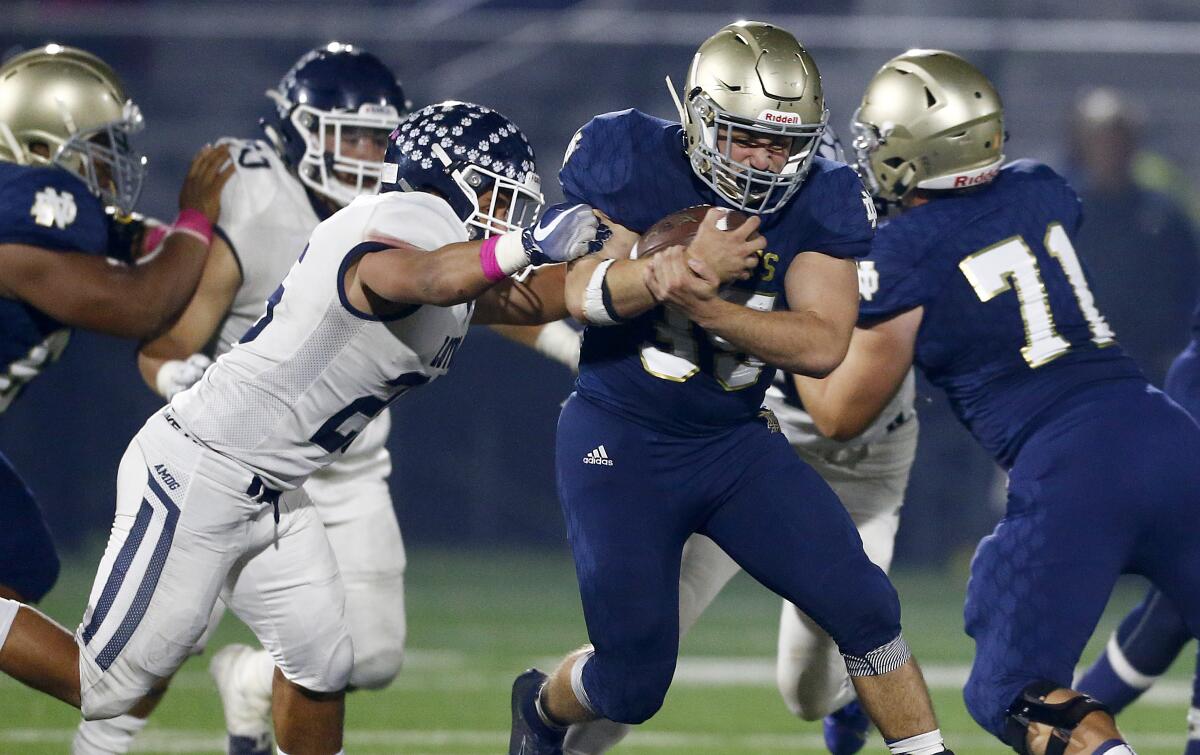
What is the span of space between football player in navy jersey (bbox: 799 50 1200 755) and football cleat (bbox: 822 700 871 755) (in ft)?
2.80

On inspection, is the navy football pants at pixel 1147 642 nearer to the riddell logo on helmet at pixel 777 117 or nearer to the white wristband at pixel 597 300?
the riddell logo on helmet at pixel 777 117

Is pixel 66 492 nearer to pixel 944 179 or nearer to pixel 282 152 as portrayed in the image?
pixel 282 152

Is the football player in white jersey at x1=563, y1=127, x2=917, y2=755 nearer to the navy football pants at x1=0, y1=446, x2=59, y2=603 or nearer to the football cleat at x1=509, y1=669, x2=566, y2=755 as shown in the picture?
the football cleat at x1=509, y1=669, x2=566, y2=755

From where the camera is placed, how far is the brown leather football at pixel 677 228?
307 centimetres

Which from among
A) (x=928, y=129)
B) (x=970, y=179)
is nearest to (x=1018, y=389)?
(x=970, y=179)

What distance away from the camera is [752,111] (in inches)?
125

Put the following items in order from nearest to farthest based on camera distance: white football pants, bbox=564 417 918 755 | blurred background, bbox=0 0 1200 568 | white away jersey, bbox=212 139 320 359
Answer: white football pants, bbox=564 417 918 755 → white away jersey, bbox=212 139 320 359 → blurred background, bbox=0 0 1200 568

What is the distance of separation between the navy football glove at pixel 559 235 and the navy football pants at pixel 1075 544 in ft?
3.40

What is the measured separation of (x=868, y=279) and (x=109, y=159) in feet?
5.87

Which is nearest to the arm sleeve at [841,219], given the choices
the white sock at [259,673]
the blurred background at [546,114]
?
the white sock at [259,673]

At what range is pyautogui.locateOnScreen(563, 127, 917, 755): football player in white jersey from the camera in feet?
12.5

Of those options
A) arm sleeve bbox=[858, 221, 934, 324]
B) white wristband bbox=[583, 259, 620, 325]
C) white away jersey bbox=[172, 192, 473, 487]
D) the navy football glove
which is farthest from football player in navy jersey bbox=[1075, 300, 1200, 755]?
white away jersey bbox=[172, 192, 473, 487]

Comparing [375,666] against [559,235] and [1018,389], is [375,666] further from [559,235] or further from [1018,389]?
[1018,389]

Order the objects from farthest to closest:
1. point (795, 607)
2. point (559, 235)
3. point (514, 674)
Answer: point (514, 674)
point (795, 607)
point (559, 235)
